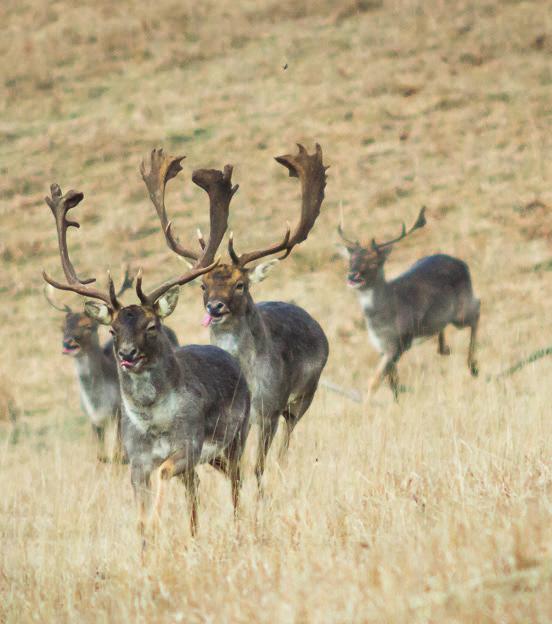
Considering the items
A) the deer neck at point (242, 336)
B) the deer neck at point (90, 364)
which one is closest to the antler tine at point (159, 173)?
the deer neck at point (242, 336)

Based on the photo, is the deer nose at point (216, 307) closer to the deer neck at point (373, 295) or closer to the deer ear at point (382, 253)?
the deer neck at point (373, 295)

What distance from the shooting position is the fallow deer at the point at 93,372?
1156 centimetres

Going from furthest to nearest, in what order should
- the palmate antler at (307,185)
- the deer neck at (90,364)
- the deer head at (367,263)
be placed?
the deer head at (367,263) → the deer neck at (90,364) → the palmate antler at (307,185)

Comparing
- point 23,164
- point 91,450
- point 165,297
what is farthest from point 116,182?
point 165,297

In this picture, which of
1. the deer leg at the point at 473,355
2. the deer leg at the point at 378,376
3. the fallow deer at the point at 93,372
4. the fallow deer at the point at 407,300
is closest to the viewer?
the fallow deer at the point at 93,372

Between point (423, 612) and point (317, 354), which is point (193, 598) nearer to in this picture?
point (423, 612)

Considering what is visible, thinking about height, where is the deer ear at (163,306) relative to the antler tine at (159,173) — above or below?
below

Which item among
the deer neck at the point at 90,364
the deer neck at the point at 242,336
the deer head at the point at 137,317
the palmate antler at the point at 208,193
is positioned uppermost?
the palmate antler at the point at 208,193

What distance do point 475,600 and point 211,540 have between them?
1.87 metres

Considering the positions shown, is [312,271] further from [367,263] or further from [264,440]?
[264,440]

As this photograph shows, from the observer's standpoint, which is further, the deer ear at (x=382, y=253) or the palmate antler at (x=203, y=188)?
the deer ear at (x=382, y=253)

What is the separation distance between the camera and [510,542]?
415 centimetres

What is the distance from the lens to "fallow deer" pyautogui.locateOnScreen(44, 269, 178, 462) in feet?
37.9

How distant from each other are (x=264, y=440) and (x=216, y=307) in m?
0.92
